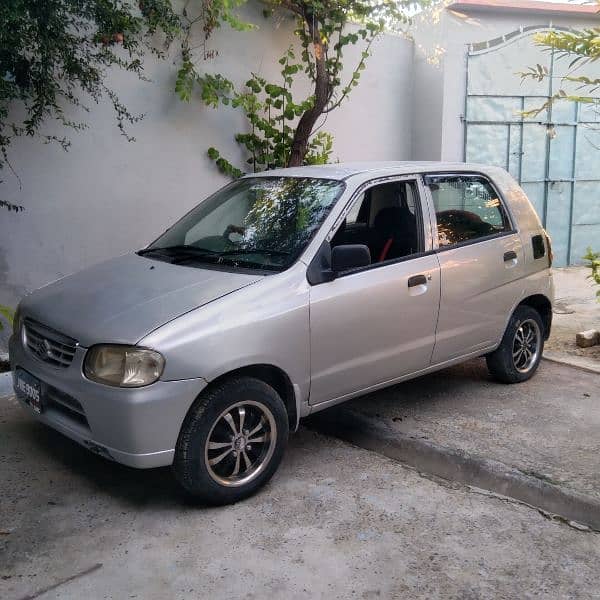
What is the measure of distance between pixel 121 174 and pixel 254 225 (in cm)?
294

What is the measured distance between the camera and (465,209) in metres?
5.21

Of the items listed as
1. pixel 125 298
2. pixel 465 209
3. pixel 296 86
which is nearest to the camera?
pixel 125 298

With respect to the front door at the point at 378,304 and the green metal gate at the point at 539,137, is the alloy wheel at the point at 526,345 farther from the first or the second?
the green metal gate at the point at 539,137

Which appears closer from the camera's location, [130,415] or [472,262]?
[130,415]

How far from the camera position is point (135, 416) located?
3.43m

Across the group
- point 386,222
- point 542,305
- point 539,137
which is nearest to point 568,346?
point 542,305

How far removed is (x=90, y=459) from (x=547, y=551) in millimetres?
2582

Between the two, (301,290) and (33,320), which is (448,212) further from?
(33,320)

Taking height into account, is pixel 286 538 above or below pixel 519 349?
below

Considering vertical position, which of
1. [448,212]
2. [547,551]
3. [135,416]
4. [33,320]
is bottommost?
[547,551]

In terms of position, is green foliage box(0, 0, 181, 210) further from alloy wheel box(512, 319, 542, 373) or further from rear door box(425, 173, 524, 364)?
alloy wheel box(512, 319, 542, 373)

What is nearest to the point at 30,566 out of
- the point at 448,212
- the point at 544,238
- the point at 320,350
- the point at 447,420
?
the point at 320,350

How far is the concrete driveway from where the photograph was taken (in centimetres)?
313

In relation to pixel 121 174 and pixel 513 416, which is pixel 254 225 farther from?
pixel 121 174
